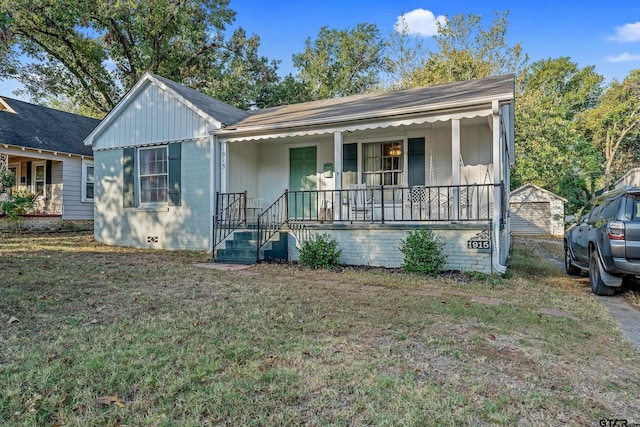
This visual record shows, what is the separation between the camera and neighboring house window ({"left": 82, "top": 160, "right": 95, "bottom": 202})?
15562mm

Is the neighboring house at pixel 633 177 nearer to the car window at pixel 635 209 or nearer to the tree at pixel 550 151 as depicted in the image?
the tree at pixel 550 151

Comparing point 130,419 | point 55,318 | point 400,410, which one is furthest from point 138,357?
point 400,410

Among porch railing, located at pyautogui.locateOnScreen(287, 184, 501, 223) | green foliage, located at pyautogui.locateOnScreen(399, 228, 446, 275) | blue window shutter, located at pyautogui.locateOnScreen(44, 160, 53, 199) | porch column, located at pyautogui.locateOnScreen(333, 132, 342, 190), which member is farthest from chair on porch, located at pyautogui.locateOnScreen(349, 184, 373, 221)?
blue window shutter, located at pyautogui.locateOnScreen(44, 160, 53, 199)

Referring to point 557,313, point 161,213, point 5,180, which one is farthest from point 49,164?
point 557,313

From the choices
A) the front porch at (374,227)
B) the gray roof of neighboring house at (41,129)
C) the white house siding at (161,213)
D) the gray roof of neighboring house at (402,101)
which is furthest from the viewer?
the gray roof of neighboring house at (41,129)

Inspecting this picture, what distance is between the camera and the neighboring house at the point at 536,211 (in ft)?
68.9

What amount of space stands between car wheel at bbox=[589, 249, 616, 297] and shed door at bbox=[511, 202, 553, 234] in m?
17.0

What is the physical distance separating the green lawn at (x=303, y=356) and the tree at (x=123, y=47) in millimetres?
14872

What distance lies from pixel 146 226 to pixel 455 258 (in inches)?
322

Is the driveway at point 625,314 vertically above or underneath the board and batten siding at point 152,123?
underneath

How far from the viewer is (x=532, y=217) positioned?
21.8 metres

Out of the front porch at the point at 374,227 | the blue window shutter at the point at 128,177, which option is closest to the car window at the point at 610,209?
the front porch at the point at 374,227

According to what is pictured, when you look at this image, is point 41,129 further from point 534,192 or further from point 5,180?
point 534,192

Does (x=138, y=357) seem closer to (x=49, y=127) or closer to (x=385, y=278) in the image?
(x=385, y=278)
